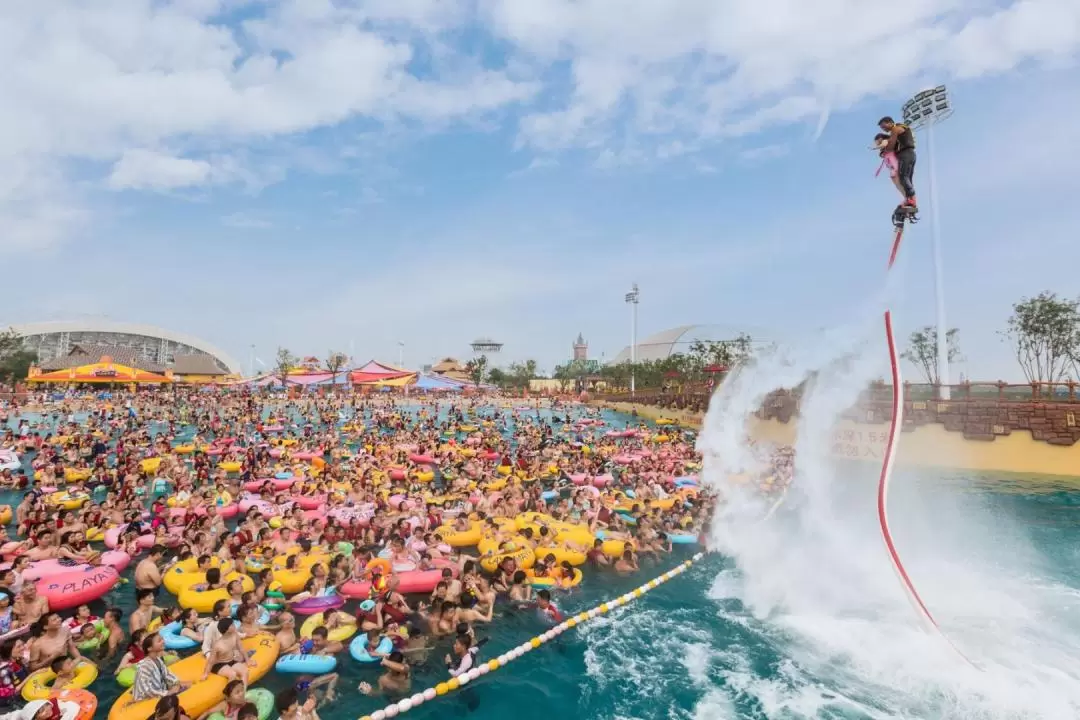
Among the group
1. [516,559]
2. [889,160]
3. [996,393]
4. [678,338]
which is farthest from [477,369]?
[889,160]

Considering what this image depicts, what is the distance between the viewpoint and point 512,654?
1037 centimetres

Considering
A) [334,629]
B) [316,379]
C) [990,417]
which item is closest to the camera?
[334,629]

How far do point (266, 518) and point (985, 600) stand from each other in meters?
18.0

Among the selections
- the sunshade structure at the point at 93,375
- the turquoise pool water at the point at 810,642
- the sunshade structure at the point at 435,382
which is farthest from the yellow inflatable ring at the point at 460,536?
the sunshade structure at the point at 93,375

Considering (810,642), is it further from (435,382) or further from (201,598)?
(435,382)

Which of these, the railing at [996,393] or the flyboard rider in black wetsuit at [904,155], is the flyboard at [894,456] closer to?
the flyboard rider in black wetsuit at [904,155]

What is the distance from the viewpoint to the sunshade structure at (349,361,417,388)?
2327 inches

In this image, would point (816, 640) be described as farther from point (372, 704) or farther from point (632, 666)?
point (372, 704)

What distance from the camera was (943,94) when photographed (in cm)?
2900

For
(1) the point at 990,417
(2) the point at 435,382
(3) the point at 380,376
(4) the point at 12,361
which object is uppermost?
(4) the point at 12,361

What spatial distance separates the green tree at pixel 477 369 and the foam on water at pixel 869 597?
91732 mm

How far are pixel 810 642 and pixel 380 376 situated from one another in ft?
181

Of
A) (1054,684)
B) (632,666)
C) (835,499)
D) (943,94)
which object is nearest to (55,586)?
(632,666)

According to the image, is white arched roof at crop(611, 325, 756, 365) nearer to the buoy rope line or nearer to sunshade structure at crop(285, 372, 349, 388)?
sunshade structure at crop(285, 372, 349, 388)
